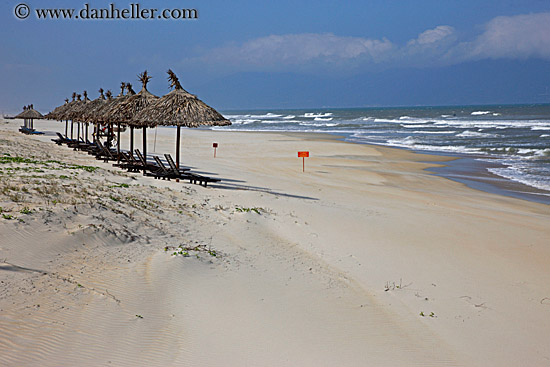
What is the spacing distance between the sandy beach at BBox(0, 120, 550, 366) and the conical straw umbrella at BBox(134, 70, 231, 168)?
123 inches

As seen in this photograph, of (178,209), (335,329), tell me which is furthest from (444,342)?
(178,209)

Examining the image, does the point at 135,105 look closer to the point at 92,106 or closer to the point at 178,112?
the point at 178,112

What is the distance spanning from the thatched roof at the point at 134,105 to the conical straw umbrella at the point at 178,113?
1.33 metres

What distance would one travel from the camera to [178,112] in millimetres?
14133

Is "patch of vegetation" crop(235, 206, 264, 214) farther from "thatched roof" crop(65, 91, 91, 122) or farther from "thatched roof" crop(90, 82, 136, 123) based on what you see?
"thatched roof" crop(65, 91, 91, 122)

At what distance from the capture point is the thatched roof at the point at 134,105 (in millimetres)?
16156

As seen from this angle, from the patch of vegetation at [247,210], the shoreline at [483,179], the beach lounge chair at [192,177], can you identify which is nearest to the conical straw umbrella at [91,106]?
the beach lounge chair at [192,177]

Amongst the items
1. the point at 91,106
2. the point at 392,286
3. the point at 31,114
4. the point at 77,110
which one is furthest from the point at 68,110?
the point at 392,286

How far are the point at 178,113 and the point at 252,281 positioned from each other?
8.91m

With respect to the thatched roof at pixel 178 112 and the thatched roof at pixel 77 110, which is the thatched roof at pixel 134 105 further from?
the thatched roof at pixel 77 110

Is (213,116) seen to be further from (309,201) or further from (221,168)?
(221,168)

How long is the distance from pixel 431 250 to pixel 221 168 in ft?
39.8

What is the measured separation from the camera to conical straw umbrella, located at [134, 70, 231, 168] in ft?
45.9

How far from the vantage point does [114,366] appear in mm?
4129
